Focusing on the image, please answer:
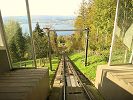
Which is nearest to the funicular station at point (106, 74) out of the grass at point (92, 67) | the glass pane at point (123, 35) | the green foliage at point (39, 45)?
the glass pane at point (123, 35)

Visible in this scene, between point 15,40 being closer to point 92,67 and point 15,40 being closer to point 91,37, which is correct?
point 92,67

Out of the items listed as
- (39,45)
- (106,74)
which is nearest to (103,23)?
(39,45)

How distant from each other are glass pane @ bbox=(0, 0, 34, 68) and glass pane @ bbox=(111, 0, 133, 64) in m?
2.38

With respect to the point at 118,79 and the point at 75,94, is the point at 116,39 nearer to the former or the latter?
the point at 118,79

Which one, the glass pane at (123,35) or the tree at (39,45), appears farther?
the tree at (39,45)

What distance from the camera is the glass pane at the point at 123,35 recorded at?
494 cm

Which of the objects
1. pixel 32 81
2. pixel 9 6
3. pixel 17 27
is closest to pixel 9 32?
pixel 17 27

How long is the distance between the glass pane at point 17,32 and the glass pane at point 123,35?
93.6 inches

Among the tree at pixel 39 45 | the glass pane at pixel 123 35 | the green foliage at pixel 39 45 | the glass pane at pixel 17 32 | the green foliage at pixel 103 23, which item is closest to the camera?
the glass pane at pixel 17 32

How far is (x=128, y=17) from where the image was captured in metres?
5.01

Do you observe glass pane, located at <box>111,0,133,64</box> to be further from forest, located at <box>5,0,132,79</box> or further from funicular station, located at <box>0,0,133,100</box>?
forest, located at <box>5,0,132,79</box>

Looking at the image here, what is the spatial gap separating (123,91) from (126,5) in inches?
91.2

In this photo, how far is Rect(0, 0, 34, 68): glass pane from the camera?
4387 mm

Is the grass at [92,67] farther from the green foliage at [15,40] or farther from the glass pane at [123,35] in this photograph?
the green foliage at [15,40]
